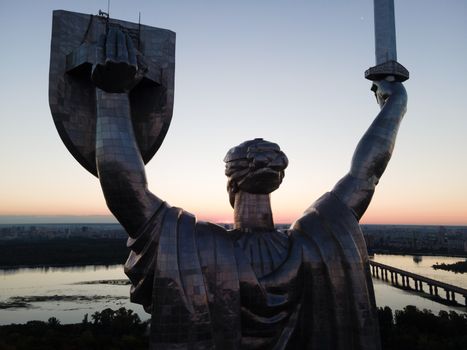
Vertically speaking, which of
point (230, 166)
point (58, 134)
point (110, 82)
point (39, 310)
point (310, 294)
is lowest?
point (39, 310)

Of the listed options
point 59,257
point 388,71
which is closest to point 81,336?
point 388,71

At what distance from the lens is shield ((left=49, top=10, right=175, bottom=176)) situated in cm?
580

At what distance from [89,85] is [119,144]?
1.27 metres

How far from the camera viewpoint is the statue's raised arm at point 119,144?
204 inches

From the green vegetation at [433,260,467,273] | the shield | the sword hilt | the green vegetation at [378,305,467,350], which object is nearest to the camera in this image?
the shield

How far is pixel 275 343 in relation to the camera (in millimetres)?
5453

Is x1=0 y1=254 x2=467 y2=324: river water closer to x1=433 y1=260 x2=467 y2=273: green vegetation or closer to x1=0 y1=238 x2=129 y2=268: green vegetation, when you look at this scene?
x1=433 y1=260 x2=467 y2=273: green vegetation

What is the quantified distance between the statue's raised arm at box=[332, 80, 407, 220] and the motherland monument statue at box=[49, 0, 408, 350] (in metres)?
0.02

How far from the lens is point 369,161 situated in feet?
21.0

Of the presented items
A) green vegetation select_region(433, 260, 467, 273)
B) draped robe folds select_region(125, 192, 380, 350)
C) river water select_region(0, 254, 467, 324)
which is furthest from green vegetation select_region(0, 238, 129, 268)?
draped robe folds select_region(125, 192, 380, 350)

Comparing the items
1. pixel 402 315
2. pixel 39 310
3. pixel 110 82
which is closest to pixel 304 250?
pixel 110 82

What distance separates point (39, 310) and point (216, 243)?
35482 mm

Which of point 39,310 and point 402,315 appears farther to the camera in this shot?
point 39,310

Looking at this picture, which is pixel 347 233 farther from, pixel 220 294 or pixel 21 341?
pixel 21 341
